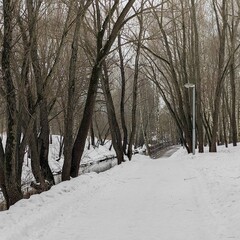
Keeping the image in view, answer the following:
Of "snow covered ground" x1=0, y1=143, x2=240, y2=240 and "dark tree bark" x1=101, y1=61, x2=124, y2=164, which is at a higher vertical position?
"dark tree bark" x1=101, y1=61, x2=124, y2=164

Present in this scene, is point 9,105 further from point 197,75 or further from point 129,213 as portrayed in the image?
point 197,75

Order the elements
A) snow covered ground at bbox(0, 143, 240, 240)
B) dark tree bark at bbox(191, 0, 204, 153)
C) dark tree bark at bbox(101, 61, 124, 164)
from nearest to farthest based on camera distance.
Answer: snow covered ground at bbox(0, 143, 240, 240)
dark tree bark at bbox(101, 61, 124, 164)
dark tree bark at bbox(191, 0, 204, 153)

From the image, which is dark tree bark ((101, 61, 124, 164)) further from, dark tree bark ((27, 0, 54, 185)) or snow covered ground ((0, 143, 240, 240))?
snow covered ground ((0, 143, 240, 240))

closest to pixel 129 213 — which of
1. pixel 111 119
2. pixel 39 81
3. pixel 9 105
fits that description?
pixel 9 105

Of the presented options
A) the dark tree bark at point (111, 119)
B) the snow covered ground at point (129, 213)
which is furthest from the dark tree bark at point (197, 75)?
the snow covered ground at point (129, 213)

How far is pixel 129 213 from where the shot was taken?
7840 millimetres

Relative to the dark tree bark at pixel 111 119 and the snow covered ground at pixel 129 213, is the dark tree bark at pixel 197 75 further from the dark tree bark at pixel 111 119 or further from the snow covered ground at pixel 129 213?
the snow covered ground at pixel 129 213

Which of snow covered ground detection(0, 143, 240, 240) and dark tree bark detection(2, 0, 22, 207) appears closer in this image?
snow covered ground detection(0, 143, 240, 240)

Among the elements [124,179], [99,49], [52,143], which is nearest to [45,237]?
[124,179]

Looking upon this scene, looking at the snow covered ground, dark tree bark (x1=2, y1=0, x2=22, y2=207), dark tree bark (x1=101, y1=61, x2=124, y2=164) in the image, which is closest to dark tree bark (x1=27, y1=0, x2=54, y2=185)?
dark tree bark (x1=2, y1=0, x2=22, y2=207)

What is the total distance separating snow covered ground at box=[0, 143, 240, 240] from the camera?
6.16 metres

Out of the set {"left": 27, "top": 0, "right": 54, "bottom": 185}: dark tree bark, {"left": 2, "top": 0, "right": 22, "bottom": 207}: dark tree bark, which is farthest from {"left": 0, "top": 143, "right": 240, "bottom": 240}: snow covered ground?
{"left": 27, "top": 0, "right": 54, "bottom": 185}: dark tree bark

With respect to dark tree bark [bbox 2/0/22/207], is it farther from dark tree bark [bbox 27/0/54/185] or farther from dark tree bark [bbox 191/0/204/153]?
dark tree bark [bbox 191/0/204/153]

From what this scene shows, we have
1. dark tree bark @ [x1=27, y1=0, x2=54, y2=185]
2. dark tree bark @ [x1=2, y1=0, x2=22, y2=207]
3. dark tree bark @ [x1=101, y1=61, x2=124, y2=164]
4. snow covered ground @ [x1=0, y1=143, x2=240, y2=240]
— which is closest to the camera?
snow covered ground @ [x1=0, y1=143, x2=240, y2=240]
